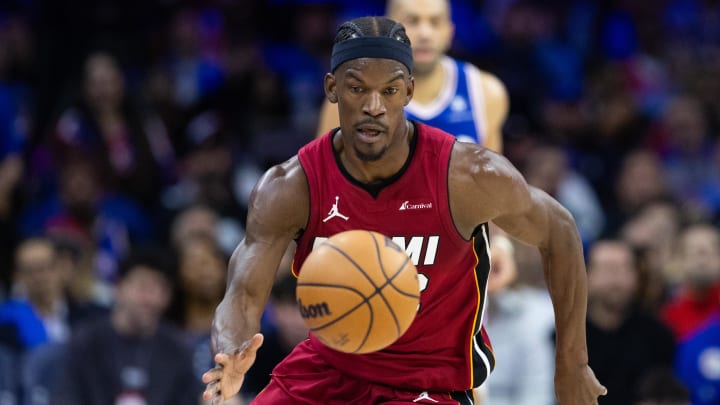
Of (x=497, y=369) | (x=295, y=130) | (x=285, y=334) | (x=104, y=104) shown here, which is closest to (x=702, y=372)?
(x=497, y=369)

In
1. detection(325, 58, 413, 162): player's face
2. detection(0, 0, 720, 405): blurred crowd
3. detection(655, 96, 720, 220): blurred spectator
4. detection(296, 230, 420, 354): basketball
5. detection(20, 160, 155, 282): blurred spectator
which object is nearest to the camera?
detection(296, 230, 420, 354): basketball

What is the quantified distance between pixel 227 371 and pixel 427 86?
2737 mm

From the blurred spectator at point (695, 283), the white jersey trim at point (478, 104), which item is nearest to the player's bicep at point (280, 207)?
the white jersey trim at point (478, 104)

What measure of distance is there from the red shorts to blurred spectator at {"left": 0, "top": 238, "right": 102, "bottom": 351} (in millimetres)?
4325

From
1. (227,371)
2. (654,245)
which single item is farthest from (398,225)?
(654,245)

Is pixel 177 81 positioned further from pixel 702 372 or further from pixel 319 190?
pixel 319 190

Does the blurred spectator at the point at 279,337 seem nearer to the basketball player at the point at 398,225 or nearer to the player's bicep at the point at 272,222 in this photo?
the basketball player at the point at 398,225

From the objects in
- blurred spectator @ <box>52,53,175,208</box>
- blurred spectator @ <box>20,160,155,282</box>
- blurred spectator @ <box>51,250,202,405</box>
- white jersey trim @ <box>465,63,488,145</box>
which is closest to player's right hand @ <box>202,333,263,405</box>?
white jersey trim @ <box>465,63,488,145</box>

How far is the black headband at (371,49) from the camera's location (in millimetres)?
4910

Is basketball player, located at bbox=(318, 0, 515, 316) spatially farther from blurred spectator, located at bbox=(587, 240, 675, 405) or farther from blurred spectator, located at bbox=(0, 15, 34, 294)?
blurred spectator, located at bbox=(0, 15, 34, 294)

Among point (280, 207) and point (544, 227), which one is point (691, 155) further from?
point (280, 207)

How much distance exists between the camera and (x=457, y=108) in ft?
23.1

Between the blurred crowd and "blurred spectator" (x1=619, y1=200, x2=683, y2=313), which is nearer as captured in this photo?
the blurred crowd

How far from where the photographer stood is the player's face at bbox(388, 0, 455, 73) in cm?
690
